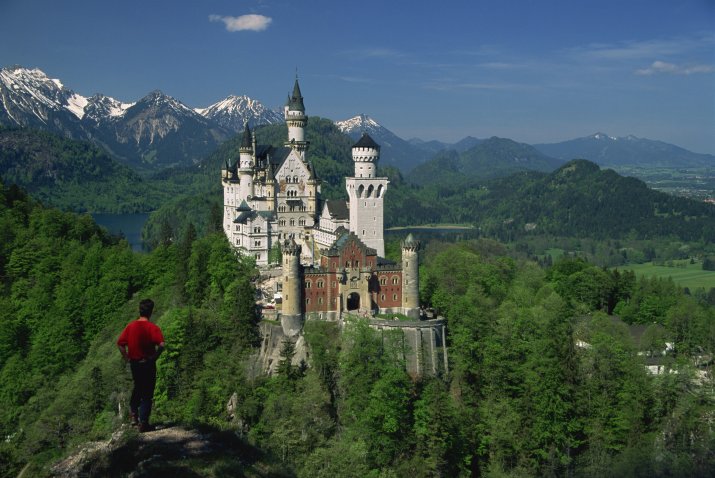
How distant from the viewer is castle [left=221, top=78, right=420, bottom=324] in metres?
56.5

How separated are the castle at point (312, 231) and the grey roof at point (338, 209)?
3.9 inches

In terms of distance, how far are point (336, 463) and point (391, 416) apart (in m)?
7.05

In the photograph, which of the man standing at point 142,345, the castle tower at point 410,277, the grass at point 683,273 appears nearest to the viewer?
the man standing at point 142,345

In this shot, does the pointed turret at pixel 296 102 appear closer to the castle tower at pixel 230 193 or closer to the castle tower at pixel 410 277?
the castle tower at pixel 230 193

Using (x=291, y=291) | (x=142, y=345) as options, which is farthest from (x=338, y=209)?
(x=142, y=345)

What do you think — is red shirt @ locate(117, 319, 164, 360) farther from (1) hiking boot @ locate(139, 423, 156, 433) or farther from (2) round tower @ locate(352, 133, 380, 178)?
(2) round tower @ locate(352, 133, 380, 178)

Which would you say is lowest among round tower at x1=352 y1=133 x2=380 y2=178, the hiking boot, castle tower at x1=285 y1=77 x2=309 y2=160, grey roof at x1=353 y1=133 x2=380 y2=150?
the hiking boot

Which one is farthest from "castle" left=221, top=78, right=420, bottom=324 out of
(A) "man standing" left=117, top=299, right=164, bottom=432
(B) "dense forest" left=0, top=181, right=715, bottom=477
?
(A) "man standing" left=117, top=299, right=164, bottom=432

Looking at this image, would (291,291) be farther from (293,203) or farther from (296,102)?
(296,102)

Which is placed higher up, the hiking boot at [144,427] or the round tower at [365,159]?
the round tower at [365,159]

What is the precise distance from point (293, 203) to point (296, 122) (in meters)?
11.7

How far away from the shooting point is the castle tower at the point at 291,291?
179ft

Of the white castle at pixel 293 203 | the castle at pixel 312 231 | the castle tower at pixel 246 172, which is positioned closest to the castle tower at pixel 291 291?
the castle at pixel 312 231

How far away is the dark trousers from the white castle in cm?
4612
